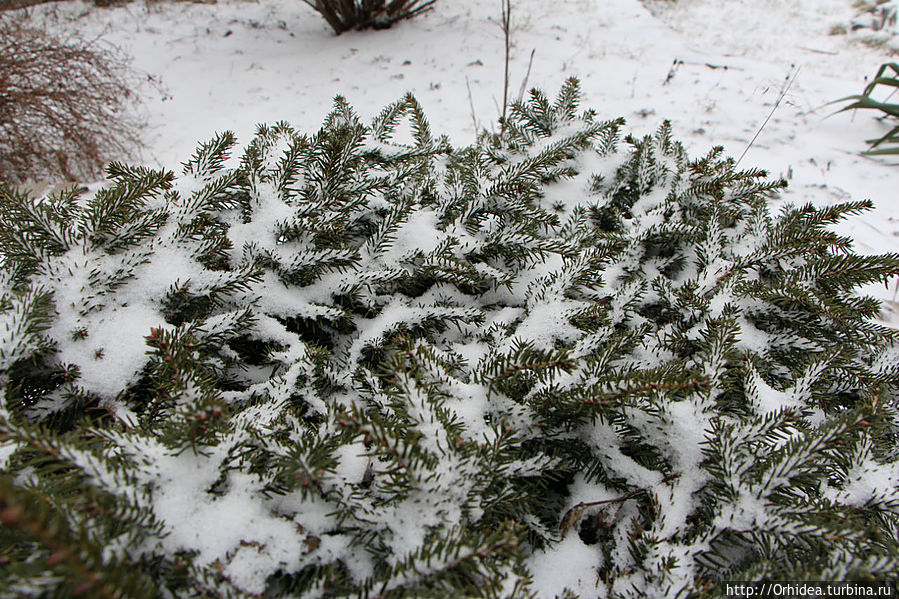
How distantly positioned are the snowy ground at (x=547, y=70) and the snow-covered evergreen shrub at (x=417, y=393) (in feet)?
7.87

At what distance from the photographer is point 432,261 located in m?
1.28

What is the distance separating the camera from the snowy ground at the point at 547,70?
4172mm

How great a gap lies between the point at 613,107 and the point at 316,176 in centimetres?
427

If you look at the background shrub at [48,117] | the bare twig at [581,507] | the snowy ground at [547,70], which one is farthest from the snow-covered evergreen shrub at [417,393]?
the background shrub at [48,117]

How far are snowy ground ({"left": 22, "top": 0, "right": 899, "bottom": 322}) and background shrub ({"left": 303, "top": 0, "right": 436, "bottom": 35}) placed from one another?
14cm

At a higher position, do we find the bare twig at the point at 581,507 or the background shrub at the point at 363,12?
the background shrub at the point at 363,12

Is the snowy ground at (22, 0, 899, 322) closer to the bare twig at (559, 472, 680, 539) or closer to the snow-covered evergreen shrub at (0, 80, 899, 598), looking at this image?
the snow-covered evergreen shrub at (0, 80, 899, 598)

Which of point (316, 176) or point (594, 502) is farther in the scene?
point (316, 176)

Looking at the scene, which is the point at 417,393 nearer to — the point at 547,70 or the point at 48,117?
the point at 48,117

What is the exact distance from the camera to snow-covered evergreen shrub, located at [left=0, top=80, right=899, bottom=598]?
0.74 m

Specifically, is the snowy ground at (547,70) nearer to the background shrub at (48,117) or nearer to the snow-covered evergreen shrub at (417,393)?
the background shrub at (48,117)

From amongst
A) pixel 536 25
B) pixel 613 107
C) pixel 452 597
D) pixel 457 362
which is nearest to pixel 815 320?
pixel 457 362

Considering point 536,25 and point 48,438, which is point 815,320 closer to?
point 48,438

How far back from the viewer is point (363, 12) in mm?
6277
